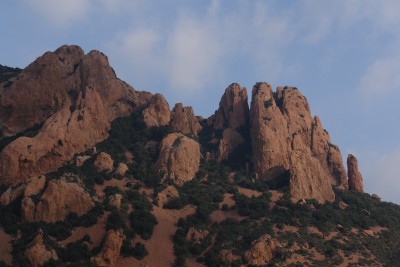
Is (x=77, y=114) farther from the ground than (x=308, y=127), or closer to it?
closer to it

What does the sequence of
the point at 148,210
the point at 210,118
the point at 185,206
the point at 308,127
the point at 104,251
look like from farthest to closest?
1. the point at 210,118
2. the point at 308,127
3. the point at 185,206
4. the point at 148,210
5. the point at 104,251

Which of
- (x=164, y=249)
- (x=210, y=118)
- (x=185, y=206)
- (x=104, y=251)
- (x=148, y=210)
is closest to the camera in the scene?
(x=104, y=251)

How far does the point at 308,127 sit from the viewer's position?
87875 millimetres

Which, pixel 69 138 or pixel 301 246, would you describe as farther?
pixel 69 138

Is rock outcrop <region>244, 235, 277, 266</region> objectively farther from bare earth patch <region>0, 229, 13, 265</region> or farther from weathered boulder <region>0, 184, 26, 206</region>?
weathered boulder <region>0, 184, 26, 206</region>

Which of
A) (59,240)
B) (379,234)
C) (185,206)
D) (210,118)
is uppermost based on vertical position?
(210,118)

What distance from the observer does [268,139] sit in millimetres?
80250

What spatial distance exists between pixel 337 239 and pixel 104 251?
28.0m

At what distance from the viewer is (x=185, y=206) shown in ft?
230

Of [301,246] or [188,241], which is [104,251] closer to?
[188,241]

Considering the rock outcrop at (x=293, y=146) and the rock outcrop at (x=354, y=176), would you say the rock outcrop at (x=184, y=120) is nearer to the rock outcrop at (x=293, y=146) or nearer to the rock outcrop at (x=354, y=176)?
the rock outcrop at (x=293, y=146)

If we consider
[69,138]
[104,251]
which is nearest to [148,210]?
[104,251]

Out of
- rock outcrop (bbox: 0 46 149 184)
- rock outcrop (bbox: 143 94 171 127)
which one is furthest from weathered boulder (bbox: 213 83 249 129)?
rock outcrop (bbox: 0 46 149 184)

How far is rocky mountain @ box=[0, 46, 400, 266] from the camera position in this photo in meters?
60.3
